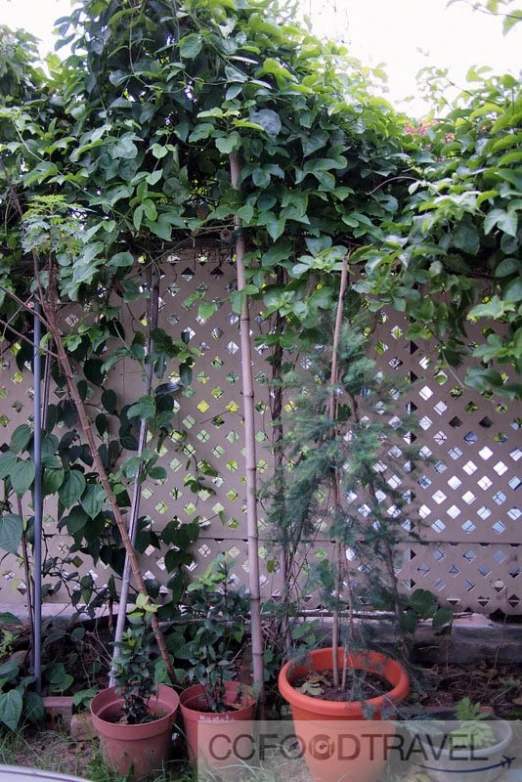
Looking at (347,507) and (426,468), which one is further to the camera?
(426,468)

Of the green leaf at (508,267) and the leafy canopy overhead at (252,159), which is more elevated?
the leafy canopy overhead at (252,159)

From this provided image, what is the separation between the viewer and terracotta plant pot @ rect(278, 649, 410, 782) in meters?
1.69

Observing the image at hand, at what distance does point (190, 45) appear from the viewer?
1967 millimetres

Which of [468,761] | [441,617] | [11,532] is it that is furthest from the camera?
[441,617]

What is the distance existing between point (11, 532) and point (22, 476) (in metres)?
0.20

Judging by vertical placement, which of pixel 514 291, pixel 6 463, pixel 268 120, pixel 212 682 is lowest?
pixel 212 682

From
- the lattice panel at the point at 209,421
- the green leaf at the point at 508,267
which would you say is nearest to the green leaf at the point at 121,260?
the lattice panel at the point at 209,421

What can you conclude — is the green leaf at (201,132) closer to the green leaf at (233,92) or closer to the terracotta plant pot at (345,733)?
the green leaf at (233,92)

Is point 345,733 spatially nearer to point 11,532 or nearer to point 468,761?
point 468,761

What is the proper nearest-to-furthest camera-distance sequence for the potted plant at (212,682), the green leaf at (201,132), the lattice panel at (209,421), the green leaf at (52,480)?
the potted plant at (212,682)
the green leaf at (201,132)
the green leaf at (52,480)
the lattice panel at (209,421)

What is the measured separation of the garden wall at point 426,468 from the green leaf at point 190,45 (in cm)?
77

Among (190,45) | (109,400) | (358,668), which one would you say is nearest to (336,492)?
(358,668)

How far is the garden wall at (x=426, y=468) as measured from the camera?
2.54 meters

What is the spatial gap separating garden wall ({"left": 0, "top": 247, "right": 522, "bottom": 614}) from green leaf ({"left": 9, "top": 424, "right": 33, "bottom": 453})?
459 millimetres
